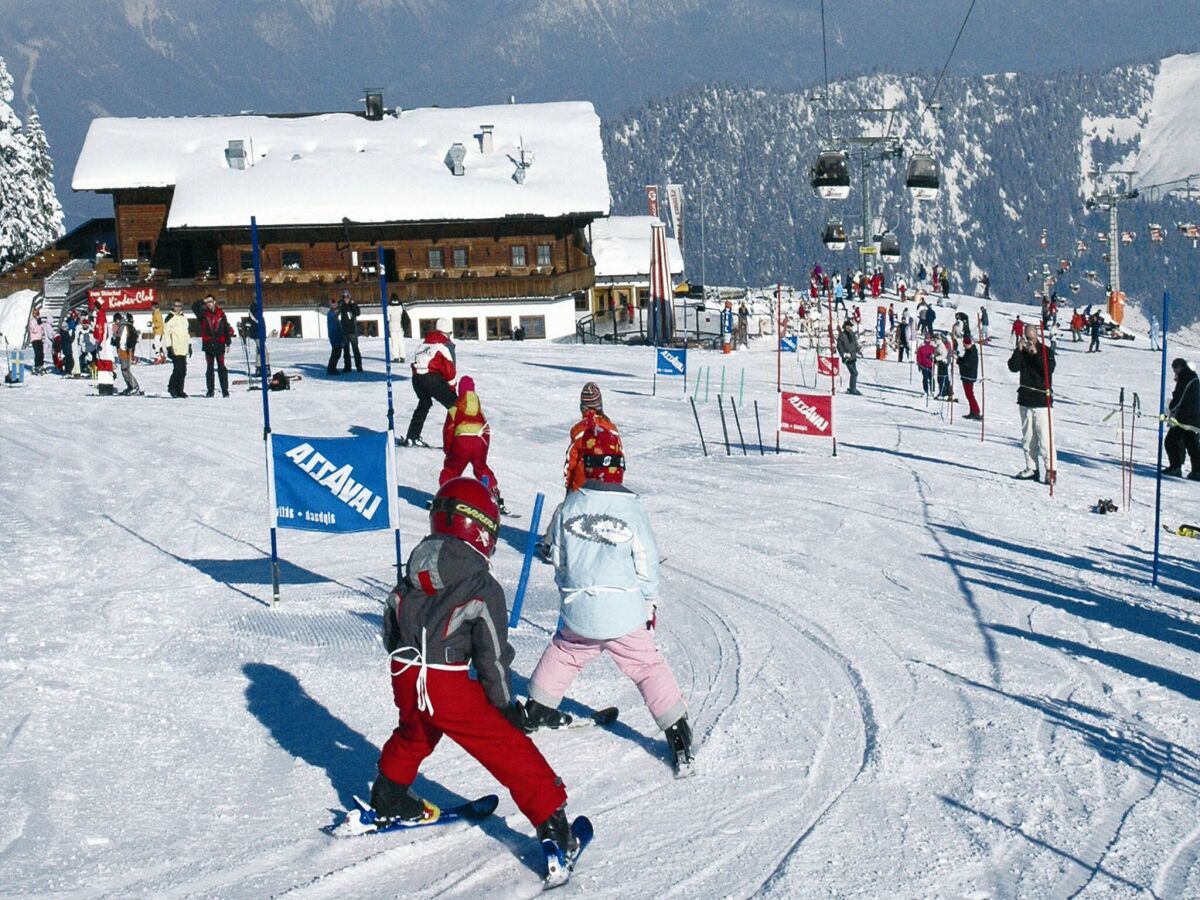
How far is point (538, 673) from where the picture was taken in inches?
272

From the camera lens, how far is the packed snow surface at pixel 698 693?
574 centimetres

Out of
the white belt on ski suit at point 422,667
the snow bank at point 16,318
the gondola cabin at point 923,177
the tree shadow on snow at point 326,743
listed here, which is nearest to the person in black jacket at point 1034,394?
the tree shadow on snow at point 326,743

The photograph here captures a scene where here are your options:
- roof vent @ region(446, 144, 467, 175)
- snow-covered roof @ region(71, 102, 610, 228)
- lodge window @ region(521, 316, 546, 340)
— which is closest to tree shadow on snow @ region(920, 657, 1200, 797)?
lodge window @ region(521, 316, 546, 340)

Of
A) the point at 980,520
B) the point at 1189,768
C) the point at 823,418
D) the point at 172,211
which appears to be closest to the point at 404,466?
the point at 823,418

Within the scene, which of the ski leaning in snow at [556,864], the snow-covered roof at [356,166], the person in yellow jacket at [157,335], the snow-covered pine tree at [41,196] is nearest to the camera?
the ski leaning in snow at [556,864]

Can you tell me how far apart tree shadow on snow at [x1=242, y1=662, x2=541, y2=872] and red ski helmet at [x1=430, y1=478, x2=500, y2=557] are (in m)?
1.33

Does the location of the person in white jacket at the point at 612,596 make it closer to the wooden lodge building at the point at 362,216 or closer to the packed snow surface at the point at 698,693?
the packed snow surface at the point at 698,693

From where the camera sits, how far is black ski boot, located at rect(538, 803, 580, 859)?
5547 millimetres

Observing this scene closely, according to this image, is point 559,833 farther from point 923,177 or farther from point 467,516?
point 923,177

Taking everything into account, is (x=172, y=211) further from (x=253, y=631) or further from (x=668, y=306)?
(x=253, y=631)

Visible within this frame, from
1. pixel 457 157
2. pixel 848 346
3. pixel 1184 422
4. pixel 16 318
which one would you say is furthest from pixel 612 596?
pixel 457 157

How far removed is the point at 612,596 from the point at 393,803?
1436 millimetres

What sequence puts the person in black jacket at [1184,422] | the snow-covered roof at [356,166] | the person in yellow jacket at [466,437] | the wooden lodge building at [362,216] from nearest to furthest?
the person in yellow jacket at [466,437] < the person in black jacket at [1184,422] < the wooden lodge building at [362,216] < the snow-covered roof at [356,166]

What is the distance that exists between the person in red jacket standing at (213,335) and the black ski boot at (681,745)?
14769 millimetres
